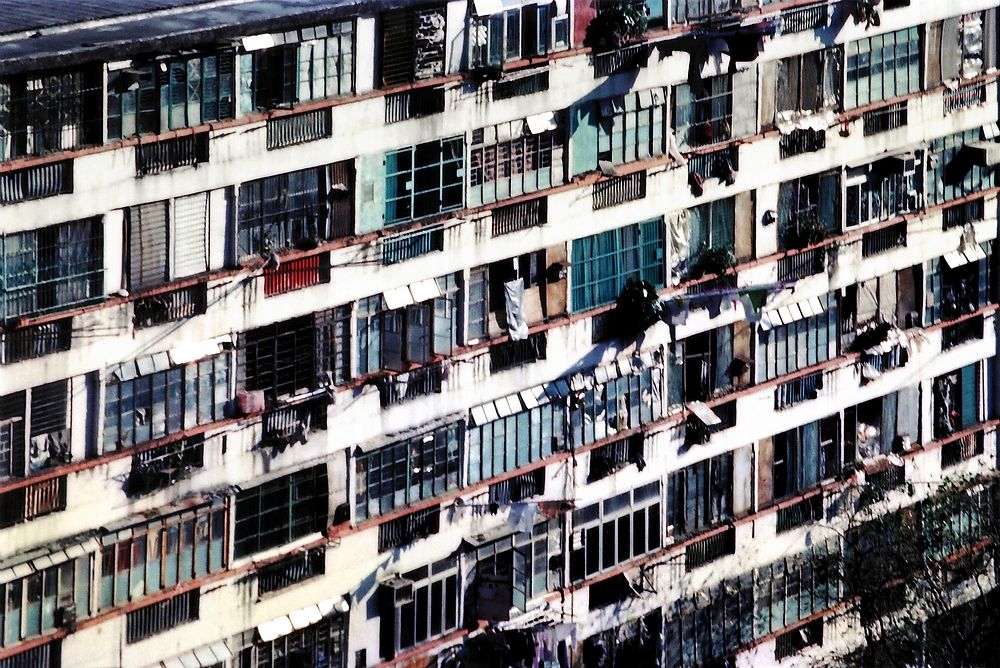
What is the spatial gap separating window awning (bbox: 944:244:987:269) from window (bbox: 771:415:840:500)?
4.71 meters

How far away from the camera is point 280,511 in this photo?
134ft

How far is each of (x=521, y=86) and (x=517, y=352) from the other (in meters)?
4.90

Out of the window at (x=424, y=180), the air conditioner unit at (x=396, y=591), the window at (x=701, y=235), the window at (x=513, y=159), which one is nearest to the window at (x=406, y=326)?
the window at (x=424, y=180)

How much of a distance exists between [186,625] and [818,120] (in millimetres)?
17590

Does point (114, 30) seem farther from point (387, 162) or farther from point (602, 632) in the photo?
point (602, 632)

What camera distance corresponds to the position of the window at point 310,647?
41250mm

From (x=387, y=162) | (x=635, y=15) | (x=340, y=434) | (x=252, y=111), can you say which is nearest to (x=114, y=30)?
(x=252, y=111)

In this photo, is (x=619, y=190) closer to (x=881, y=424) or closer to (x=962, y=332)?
(x=881, y=424)

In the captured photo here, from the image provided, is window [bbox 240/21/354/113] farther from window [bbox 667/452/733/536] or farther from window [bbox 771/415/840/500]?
window [bbox 771/415/840/500]

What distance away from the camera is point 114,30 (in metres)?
38.2

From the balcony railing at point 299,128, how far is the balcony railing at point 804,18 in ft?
39.5

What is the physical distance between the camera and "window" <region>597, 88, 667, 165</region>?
149 ft

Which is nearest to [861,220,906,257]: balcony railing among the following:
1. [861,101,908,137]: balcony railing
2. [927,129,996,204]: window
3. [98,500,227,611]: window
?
[927,129,996,204]: window

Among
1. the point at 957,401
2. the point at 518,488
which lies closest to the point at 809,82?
the point at 957,401
